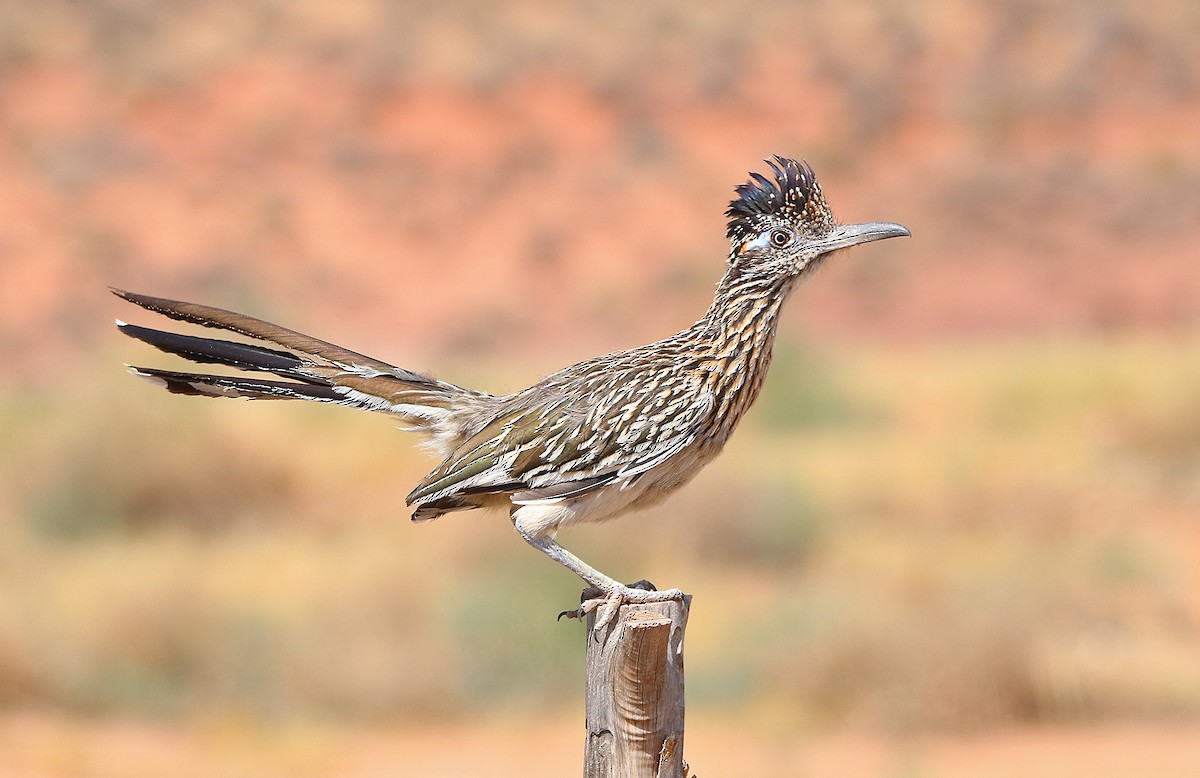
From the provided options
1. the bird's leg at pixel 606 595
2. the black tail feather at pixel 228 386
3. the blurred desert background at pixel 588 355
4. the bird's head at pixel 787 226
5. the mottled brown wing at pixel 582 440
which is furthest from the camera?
the blurred desert background at pixel 588 355

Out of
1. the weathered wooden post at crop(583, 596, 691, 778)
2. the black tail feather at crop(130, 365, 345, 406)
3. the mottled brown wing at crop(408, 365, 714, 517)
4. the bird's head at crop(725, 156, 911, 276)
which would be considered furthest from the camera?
the bird's head at crop(725, 156, 911, 276)

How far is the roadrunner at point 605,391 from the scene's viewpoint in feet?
17.9

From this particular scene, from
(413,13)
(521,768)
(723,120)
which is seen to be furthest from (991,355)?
(413,13)

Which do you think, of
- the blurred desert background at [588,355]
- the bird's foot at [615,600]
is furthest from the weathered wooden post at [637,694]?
the blurred desert background at [588,355]

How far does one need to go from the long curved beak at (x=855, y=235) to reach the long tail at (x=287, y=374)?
1.40 m

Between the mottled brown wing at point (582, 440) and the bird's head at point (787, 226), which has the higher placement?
the bird's head at point (787, 226)

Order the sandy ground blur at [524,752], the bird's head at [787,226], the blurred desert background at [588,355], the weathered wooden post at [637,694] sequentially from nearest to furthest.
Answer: the weathered wooden post at [637,694] → the bird's head at [787,226] → the sandy ground blur at [524,752] → the blurred desert background at [588,355]

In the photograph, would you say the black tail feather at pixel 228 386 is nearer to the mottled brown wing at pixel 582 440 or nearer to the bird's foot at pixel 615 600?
the mottled brown wing at pixel 582 440

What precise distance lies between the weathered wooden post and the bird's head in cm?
128

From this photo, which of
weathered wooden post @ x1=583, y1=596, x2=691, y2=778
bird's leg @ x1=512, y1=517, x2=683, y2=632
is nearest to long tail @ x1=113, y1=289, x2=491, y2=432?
bird's leg @ x1=512, y1=517, x2=683, y2=632

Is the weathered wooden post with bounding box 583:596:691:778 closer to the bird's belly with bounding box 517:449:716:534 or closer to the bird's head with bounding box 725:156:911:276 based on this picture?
the bird's belly with bounding box 517:449:716:534

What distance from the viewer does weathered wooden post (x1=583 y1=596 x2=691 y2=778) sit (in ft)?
16.7

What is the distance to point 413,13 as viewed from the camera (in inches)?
1639

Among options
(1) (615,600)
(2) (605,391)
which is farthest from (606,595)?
(2) (605,391)
